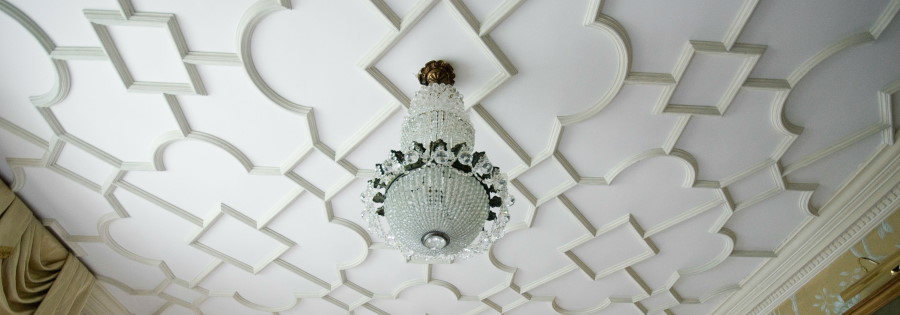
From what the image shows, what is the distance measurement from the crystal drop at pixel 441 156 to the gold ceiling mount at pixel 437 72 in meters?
0.76

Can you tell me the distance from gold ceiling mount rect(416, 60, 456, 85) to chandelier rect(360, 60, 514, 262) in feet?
1.11

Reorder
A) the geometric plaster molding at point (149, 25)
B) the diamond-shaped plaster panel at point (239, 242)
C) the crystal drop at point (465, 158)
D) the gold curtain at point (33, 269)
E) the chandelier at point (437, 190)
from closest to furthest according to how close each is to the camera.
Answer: the chandelier at point (437, 190)
the crystal drop at point (465, 158)
the geometric plaster molding at point (149, 25)
the gold curtain at point (33, 269)
the diamond-shaped plaster panel at point (239, 242)

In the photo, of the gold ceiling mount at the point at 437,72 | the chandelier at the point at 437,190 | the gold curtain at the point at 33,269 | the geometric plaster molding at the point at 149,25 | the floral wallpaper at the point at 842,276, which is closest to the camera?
the chandelier at the point at 437,190

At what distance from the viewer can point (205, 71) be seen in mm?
3238

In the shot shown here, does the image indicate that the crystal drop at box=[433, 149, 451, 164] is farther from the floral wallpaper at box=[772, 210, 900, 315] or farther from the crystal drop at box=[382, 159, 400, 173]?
the floral wallpaper at box=[772, 210, 900, 315]

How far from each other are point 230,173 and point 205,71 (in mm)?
943

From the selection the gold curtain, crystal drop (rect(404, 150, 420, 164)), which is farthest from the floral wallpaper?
the gold curtain

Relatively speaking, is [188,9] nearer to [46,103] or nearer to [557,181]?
[46,103]

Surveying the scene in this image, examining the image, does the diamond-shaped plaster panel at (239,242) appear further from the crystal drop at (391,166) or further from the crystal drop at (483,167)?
the crystal drop at (483,167)

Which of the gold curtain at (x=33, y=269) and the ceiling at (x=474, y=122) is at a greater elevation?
the ceiling at (x=474, y=122)

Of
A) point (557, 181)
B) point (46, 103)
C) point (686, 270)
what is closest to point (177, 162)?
point (46, 103)

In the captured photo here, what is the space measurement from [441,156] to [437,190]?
0.55 ft

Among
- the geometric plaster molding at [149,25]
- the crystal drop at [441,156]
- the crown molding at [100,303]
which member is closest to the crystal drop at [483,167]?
the crystal drop at [441,156]

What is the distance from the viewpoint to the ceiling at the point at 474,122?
118 inches
